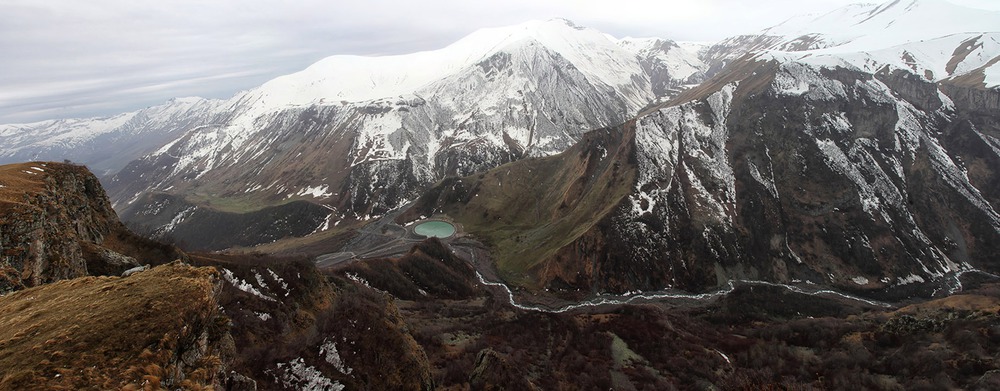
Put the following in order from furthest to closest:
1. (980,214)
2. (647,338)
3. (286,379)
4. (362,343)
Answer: (980,214), (647,338), (362,343), (286,379)

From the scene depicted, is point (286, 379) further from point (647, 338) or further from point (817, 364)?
point (817, 364)

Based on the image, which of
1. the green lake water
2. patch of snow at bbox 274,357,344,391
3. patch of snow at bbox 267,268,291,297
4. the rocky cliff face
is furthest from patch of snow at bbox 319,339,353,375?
the green lake water

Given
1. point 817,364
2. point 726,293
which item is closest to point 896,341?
point 817,364

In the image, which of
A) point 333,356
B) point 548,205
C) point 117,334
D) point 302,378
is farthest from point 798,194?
point 117,334

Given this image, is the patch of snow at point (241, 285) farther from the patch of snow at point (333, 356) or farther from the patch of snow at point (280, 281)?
the patch of snow at point (333, 356)

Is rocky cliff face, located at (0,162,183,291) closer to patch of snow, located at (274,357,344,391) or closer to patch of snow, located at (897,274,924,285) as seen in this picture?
patch of snow, located at (274,357,344,391)

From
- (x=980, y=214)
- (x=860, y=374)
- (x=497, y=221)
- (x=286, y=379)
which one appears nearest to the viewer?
(x=286, y=379)

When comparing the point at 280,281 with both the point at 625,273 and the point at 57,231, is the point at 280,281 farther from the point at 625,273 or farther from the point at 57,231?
the point at 625,273
